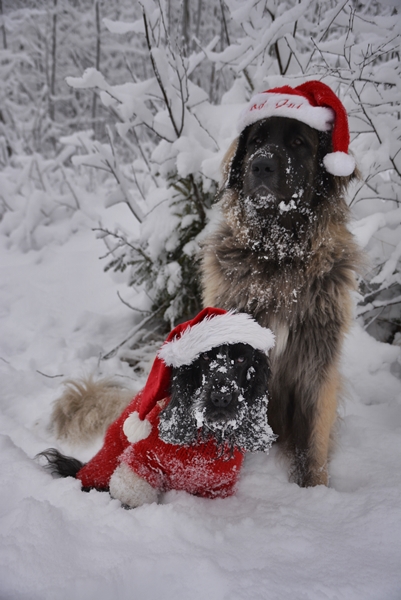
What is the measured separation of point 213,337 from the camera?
1.66m

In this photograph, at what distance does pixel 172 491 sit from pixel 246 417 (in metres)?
0.53

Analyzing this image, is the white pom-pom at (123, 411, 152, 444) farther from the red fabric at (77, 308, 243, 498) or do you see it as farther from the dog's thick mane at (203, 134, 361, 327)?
the dog's thick mane at (203, 134, 361, 327)

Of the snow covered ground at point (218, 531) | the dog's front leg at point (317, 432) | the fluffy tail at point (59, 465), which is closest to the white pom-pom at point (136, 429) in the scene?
the snow covered ground at point (218, 531)

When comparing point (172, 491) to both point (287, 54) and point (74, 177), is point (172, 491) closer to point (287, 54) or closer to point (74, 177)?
point (287, 54)

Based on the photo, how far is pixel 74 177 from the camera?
377 inches

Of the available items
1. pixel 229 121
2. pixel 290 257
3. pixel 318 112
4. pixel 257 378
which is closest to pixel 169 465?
pixel 257 378

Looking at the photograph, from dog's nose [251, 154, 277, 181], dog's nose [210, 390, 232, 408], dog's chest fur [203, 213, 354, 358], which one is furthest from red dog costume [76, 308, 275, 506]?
dog's nose [251, 154, 277, 181]

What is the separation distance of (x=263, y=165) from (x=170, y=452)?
1.47 metres

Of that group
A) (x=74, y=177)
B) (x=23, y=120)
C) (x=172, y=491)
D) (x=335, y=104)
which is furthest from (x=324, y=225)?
(x=23, y=120)

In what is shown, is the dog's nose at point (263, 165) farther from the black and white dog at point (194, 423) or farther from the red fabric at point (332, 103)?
the black and white dog at point (194, 423)

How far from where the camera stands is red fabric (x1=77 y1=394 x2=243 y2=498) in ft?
5.79

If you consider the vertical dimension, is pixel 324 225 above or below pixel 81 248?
above

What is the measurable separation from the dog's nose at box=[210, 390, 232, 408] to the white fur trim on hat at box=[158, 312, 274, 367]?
0.19 meters

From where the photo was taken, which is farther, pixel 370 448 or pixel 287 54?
pixel 287 54
